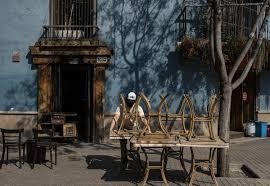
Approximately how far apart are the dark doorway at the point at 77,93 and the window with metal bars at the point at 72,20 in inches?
39.6

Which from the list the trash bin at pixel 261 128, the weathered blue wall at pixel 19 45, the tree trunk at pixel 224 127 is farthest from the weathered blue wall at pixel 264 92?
the tree trunk at pixel 224 127

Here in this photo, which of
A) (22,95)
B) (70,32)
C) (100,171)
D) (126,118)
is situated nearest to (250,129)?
(70,32)

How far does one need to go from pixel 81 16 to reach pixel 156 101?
358 centimetres

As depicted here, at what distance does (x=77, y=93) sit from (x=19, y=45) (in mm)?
2386

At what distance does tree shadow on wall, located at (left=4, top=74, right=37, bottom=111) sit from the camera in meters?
16.1

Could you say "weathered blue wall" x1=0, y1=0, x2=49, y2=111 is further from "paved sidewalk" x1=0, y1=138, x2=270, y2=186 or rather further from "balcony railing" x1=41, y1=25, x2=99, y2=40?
"paved sidewalk" x1=0, y1=138, x2=270, y2=186

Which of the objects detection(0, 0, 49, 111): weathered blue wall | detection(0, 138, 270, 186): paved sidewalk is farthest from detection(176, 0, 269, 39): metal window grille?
detection(0, 0, 49, 111): weathered blue wall

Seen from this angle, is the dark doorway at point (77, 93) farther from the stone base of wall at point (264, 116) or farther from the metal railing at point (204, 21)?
the stone base of wall at point (264, 116)

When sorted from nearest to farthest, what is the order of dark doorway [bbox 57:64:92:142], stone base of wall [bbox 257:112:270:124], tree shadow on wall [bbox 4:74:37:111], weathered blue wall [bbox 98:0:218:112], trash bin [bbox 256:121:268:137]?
weathered blue wall [bbox 98:0:218:112] < tree shadow on wall [bbox 4:74:37:111] < dark doorway [bbox 57:64:92:142] < trash bin [bbox 256:121:268:137] < stone base of wall [bbox 257:112:270:124]

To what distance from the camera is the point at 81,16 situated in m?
16.4

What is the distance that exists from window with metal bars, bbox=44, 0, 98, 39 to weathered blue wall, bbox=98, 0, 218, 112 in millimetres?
353

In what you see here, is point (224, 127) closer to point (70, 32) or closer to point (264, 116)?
point (70, 32)

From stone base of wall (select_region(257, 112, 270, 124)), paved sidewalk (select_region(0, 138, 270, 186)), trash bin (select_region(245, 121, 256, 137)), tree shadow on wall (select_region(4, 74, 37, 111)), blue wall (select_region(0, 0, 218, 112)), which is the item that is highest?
blue wall (select_region(0, 0, 218, 112))

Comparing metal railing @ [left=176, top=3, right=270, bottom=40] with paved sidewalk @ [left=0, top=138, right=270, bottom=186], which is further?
metal railing @ [left=176, top=3, right=270, bottom=40]
